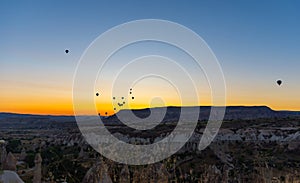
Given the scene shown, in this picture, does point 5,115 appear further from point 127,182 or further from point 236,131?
point 127,182

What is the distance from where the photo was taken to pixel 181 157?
98.0 ft

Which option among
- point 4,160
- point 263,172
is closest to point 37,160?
point 4,160

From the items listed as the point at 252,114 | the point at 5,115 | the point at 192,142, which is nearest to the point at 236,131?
the point at 192,142

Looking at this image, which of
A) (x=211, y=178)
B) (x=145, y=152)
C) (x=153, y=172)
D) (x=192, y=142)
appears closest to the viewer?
(x=153, y=172)

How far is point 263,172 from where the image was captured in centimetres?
619

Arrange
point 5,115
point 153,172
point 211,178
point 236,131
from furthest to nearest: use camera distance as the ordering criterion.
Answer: point 5,115
point 236,131
point 211,178
point 153,172

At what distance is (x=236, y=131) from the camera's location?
54656mm

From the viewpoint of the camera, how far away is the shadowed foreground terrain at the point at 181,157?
645cm

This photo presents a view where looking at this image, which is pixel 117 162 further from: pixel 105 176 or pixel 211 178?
pixel 211 178

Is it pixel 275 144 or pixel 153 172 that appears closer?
pixel 153 172

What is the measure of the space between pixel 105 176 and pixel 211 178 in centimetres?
183

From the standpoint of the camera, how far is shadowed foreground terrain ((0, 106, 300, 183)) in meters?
6.45

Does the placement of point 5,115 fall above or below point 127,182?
above

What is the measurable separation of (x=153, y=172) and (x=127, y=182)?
0.46 meters
